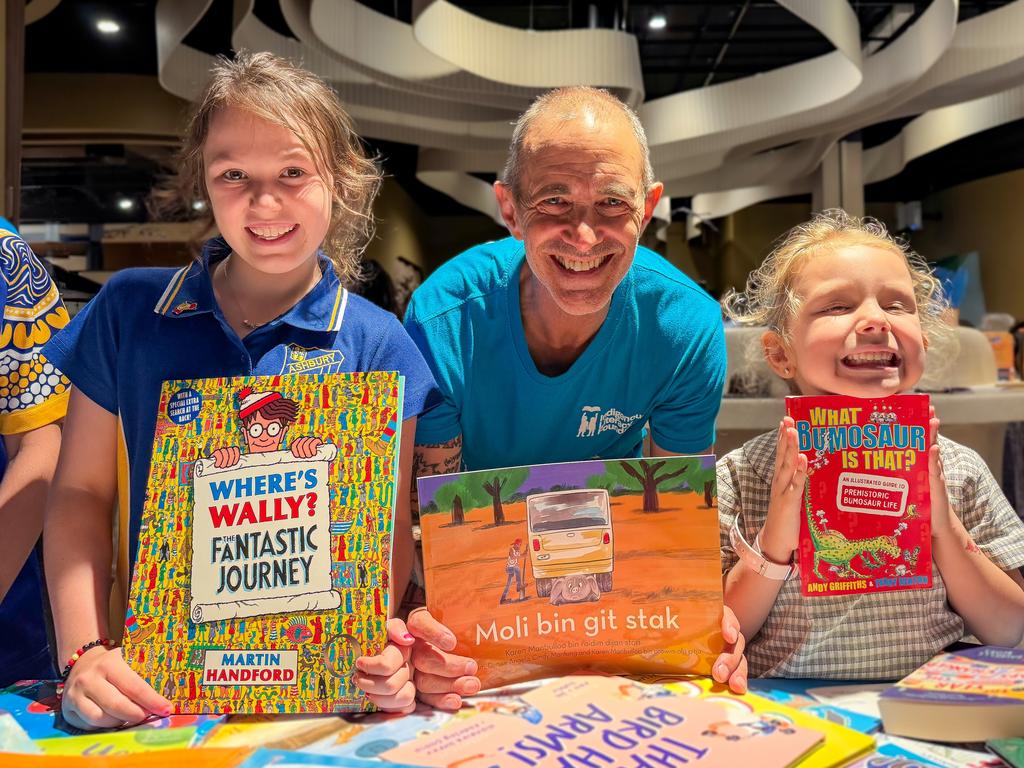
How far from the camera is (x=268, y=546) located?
947mm

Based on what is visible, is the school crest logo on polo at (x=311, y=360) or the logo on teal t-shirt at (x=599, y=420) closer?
the school crest logo on polo at (x=311, y=360)

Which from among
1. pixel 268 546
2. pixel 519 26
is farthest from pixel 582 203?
pixel 519 26

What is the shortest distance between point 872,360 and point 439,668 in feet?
2.44

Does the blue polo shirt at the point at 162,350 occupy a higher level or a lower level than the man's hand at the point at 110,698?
higher

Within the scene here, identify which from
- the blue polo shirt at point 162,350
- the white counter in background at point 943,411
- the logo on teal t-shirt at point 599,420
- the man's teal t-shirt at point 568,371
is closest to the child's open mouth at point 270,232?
the blue polo shirt at point 162,350

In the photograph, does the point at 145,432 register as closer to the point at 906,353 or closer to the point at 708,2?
the point at 906,353

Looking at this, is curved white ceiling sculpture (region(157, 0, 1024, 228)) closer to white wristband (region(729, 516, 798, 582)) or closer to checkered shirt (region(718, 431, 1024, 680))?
checkered shirt (region(718, 431, 1024, 680))

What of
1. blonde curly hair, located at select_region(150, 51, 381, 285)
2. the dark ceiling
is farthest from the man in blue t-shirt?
the dark ceiling

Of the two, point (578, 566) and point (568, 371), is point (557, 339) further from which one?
point (578, 566)

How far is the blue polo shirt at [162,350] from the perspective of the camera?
1.09m

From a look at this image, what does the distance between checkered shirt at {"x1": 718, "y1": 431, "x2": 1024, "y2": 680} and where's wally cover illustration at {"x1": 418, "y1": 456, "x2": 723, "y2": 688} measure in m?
0.20

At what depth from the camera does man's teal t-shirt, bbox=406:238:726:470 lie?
4.70 feet

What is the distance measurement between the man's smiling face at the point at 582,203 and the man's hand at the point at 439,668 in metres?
0.55

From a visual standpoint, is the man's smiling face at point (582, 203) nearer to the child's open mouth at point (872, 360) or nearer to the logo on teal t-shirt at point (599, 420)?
the logo on teal t-shirt at point (599, 420)
